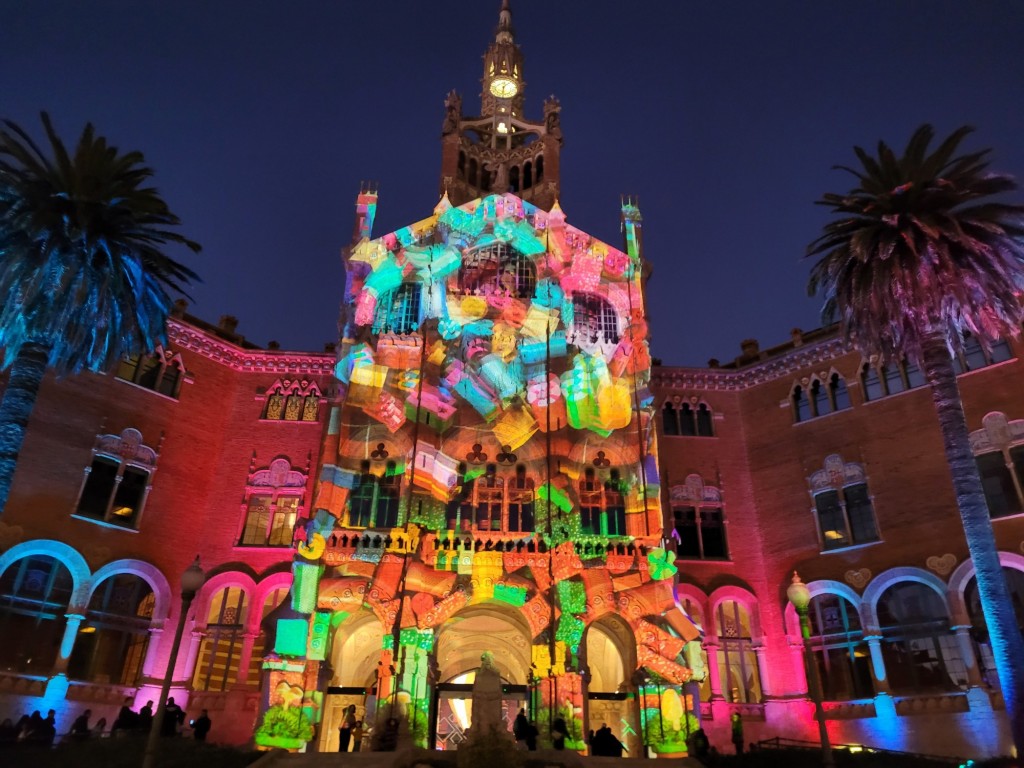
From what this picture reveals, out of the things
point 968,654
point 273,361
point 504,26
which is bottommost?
point 968,654

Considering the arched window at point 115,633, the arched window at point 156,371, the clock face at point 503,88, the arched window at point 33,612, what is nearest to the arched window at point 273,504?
the arched window at point 115,633

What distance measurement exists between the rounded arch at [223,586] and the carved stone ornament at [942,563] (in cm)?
2367

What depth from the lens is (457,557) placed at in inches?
1016

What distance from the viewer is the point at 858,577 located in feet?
92.1

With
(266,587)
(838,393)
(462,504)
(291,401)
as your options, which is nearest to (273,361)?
(291,401)

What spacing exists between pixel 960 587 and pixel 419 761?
18430mm

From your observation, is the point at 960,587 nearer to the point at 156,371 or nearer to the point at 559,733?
the point at 559,733

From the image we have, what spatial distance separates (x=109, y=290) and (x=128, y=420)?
9.65m

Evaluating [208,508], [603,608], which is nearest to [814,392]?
[603,608]

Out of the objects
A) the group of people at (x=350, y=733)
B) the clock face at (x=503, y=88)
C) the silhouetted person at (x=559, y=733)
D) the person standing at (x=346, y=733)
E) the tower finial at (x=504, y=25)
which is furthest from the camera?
the tower finial at (x=504, y=25)

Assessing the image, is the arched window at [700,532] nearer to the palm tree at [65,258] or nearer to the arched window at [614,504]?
the arched window at [614,504]

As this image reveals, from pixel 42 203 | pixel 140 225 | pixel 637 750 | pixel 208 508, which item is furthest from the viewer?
pixel 208 508

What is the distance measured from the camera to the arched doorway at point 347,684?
25.3 meters

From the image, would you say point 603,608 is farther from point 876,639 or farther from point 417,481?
point 876,639
